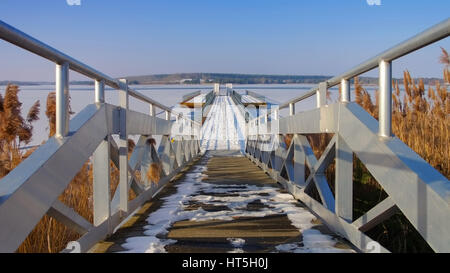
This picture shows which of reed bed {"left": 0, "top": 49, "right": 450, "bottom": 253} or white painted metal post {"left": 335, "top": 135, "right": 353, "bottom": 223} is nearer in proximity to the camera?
reed bed {"left": 0, "top": 49, "right": 450, "bottom": 253}

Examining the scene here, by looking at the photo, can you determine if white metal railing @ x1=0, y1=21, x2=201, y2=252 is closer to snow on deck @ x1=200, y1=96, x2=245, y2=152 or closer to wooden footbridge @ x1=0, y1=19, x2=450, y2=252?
wooden footbridge @ x1=0, y1=19, x2=450, y2=252

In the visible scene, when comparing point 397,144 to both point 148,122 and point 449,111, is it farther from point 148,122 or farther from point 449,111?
A: point 449,111

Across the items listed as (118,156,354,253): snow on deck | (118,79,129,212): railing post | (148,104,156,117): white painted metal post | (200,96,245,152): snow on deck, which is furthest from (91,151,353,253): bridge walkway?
(200,96,245,152): snow on deck

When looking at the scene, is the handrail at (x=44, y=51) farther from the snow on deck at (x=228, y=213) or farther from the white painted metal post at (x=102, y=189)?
the snow on deck at (x=228, y=213)

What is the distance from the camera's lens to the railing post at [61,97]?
227 cm

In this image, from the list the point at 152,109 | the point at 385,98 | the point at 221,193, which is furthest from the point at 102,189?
the point at 221,193

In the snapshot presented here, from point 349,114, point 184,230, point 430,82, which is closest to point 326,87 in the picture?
point 349,114

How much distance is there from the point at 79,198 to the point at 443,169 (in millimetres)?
3150

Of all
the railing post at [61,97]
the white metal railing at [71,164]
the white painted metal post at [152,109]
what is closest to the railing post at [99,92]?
the white metal railing at [71,164]

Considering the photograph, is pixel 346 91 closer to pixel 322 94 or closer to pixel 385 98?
pixel 322 94

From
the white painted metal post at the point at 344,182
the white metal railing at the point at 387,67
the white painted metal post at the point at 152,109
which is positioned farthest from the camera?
the white painted metal post at the point at 152,109

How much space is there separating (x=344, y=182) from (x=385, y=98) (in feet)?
Answer: 2.65

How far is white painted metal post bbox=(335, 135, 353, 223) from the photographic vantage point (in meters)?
2.93

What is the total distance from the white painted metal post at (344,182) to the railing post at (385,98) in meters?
0.57
